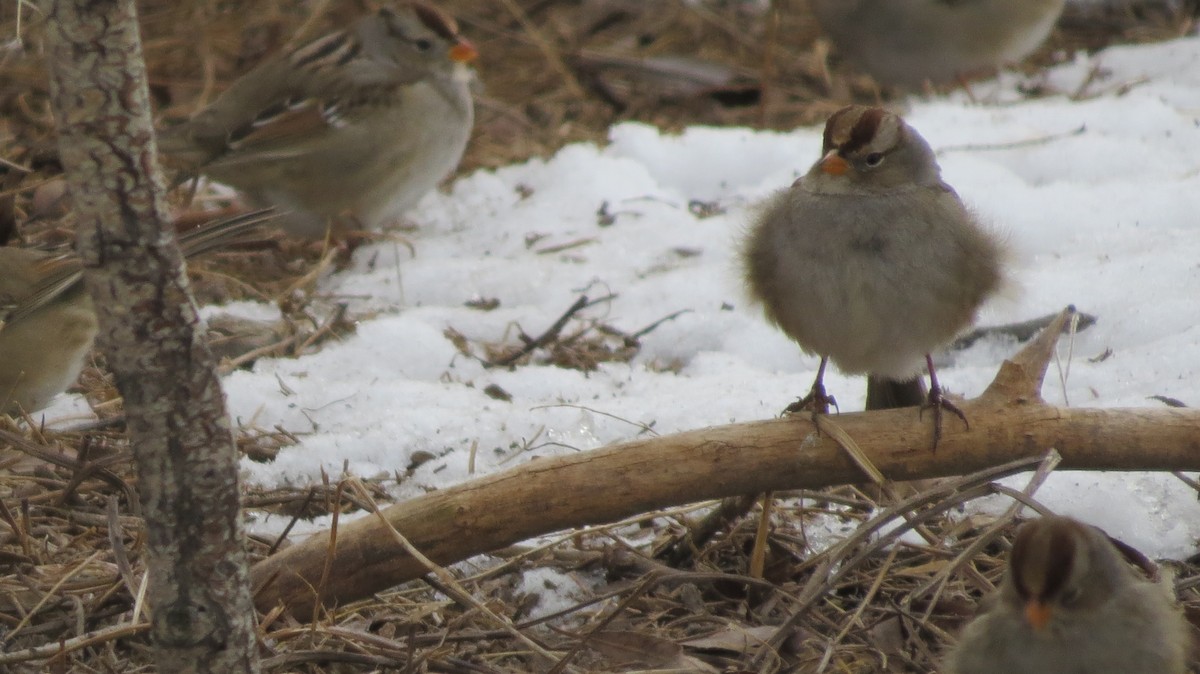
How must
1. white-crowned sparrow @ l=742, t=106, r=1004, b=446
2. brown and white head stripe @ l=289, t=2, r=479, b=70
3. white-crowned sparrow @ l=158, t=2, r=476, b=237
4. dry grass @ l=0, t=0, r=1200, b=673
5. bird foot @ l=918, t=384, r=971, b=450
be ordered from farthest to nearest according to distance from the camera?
brown and white head stripe @ l=289, t=2, r=479, b=70 → white-crowned sparrow @ l=158, t=2, r=476, b=237 → white-crowned sparrow @ l=742, t=106, r=1004, b=446 → bird foot @ l=918, t=384, r=971, b=450 → dry grass @ l=0, t=0, r=1200, b=673

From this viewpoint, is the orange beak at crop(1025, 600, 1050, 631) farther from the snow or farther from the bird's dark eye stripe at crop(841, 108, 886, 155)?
the bird's dark eye stripe at crop(841, 108, 886, 155)

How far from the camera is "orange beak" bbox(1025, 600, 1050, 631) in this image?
2395mm

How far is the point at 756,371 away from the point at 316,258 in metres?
2.25

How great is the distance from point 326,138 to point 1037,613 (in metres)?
4.27

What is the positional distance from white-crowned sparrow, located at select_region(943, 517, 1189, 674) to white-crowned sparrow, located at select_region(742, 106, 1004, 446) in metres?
0.79

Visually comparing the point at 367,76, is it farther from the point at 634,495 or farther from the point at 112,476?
the point at 634,495

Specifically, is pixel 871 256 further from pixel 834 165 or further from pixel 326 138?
pixel 326 138

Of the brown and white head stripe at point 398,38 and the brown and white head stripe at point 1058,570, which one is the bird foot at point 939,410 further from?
the brown and white head stripe at point 398,38

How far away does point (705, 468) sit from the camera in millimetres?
2854

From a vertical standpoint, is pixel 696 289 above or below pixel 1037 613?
below

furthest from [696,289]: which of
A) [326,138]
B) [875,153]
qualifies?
[326,138]

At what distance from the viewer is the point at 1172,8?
296 inches

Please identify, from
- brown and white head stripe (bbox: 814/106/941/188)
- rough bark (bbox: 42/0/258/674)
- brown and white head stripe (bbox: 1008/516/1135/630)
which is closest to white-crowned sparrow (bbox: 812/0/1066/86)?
brown and white head stripe (bbox: 814/106/941/188)

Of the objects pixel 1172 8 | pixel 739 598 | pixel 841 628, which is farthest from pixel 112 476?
pixel 1172 8
